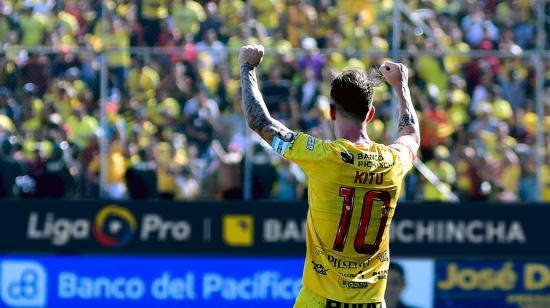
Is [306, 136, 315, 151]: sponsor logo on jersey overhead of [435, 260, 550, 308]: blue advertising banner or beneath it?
overhead

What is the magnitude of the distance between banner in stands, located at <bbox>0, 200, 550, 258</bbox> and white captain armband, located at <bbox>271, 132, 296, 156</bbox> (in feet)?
21.2

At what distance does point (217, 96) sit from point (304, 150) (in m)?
6.99

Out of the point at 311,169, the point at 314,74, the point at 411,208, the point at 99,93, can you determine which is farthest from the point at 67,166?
the point at 311,169

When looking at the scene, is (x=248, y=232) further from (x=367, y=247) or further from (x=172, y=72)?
(x=367, y=247)

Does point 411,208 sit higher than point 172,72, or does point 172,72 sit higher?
point 172,72

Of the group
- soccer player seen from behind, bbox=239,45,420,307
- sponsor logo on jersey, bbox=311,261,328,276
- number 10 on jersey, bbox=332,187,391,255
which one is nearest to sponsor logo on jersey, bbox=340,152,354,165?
soccer player seen from behind, bbox=239,45,420,307

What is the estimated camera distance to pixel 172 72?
→ 12078 millimetres

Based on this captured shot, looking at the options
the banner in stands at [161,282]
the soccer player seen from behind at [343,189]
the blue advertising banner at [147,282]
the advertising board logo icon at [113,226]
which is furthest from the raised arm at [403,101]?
the advertising board logo icon at [113,226]

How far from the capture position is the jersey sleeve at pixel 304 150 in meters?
5.11

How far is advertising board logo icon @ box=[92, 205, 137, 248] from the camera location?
11.5m

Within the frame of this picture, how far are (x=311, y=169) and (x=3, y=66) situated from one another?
758 cm

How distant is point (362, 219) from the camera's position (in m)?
5.19

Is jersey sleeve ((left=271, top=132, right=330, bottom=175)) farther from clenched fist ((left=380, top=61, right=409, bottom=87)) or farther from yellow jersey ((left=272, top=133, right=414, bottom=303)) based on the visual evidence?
clenched fist ((left=380, top=61, right=409, bottom=87))

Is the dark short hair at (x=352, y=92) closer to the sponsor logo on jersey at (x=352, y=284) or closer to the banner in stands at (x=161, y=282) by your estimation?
the sponsor logo on jersey at (x=352, y=284)
